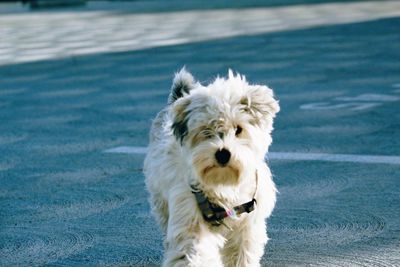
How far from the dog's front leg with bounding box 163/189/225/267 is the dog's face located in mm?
269

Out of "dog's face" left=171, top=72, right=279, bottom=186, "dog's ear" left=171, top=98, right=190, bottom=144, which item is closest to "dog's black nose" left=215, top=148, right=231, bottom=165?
"dog's face" left=171, top=72, right=279, bottom=186

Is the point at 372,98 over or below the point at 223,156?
below

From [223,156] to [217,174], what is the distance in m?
0.12

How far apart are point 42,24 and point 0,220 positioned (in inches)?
→ 772

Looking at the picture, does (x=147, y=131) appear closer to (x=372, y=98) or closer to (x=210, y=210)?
(x=372, y=98)

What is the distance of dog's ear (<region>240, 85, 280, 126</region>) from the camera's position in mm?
4660

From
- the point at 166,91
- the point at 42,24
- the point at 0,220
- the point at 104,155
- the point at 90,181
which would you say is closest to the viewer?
the point at 0,220

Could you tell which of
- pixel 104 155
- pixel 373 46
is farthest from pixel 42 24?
pixel 104 155

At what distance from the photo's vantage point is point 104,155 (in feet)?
28.1

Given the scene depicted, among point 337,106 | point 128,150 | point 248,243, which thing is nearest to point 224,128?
point 248,243

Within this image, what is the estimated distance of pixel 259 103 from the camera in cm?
470

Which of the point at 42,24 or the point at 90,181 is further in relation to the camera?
the point at 42,24

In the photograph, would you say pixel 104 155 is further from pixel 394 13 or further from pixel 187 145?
pixel 394 13

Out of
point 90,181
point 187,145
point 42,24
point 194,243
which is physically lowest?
point 42,24
